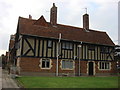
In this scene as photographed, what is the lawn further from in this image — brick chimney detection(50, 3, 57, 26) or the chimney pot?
the chimney pot

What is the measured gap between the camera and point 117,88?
10.9 meters

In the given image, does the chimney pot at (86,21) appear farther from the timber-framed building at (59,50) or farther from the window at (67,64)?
the window at (67,64)

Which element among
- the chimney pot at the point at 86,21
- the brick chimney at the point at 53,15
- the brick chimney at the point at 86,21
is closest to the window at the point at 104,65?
the brick chimney at the point at 86,21

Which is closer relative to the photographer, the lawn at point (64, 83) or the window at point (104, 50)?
the lawn at point (64, 83)

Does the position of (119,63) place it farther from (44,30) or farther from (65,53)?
(44,30)

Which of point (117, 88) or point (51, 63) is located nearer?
point (117, 88)

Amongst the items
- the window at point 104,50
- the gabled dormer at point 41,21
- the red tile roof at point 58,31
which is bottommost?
the window at point 104,50

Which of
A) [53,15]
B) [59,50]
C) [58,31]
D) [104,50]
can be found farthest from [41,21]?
[104,50]

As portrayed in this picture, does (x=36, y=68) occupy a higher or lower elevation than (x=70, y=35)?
lower

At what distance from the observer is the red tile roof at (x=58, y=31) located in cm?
1977

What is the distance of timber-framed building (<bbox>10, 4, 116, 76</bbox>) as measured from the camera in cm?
1850

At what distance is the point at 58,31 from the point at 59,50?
311cm

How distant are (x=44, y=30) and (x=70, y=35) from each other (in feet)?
12.7

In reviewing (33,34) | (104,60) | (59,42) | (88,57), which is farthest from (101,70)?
(33,34)
